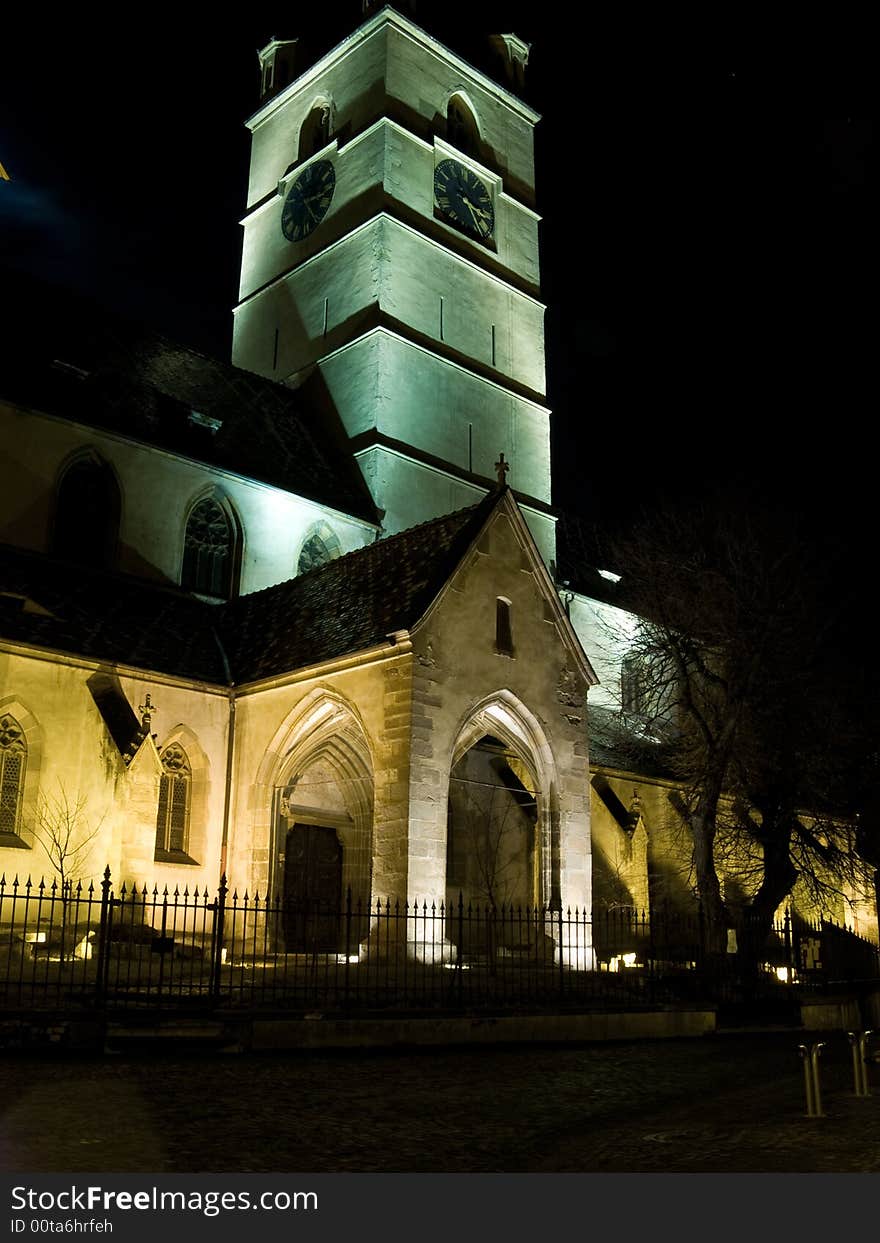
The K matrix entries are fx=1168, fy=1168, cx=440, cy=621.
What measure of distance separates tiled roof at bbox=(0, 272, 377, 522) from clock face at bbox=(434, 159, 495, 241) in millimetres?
9435

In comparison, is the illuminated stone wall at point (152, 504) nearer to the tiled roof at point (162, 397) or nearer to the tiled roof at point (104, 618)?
the tiled roof at point (162, 397)

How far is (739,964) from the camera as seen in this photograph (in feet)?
83.0

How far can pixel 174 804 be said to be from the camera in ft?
78.5

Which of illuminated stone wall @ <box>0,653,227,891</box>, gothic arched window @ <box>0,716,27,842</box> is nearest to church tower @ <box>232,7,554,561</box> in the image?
illuminated stone wall @ <box>0,653,227,891</box>

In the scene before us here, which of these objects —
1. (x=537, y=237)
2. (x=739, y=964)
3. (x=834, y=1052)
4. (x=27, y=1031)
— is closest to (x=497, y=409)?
(x=537, y=237)

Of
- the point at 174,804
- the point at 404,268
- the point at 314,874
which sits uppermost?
the point at 404,268

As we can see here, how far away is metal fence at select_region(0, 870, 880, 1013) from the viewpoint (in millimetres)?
15789

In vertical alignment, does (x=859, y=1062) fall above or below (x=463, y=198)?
below

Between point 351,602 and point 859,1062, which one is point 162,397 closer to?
point 351,602

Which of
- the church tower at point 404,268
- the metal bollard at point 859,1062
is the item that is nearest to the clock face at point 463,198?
the church tower at point 404,268

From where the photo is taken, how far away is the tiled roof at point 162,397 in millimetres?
28984

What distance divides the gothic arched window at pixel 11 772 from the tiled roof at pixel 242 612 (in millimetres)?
1690

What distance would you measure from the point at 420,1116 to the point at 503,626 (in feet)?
47.5

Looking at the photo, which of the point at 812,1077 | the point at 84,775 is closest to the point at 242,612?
the point at 84,775
